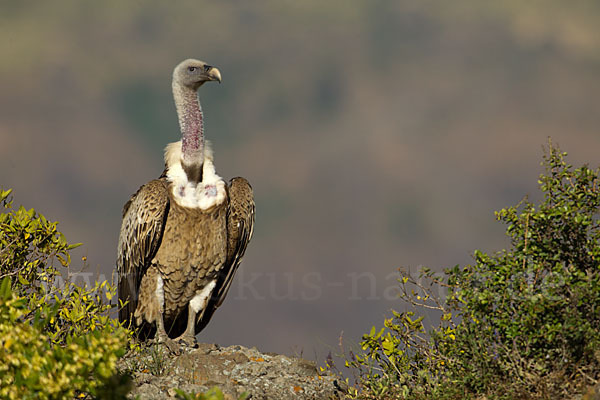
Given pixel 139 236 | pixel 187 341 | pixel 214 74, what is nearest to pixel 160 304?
pixel 187 341

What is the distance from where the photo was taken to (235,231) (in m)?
12.0

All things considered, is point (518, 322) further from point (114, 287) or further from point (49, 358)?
point (114, 287)

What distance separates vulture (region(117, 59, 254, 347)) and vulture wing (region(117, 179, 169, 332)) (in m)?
0.02

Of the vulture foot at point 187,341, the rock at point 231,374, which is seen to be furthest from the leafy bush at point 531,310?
the vulture foot at point 187,341

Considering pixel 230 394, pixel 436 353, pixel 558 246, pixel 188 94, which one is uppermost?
pixel 188 94

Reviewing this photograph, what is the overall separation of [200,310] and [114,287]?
2424 millimetres

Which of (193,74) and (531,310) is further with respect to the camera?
(193,74)

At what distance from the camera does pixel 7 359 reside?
16.9 ft

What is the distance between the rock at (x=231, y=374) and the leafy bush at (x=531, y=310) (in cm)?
165

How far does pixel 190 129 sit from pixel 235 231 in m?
1.95

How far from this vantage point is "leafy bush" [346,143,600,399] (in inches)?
283

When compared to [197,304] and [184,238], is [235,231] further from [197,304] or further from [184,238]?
[197,304]

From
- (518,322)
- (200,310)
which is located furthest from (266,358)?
(518,322)

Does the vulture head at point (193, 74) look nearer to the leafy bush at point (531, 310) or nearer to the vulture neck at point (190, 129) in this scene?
the vulture neck at point (190, 129)
